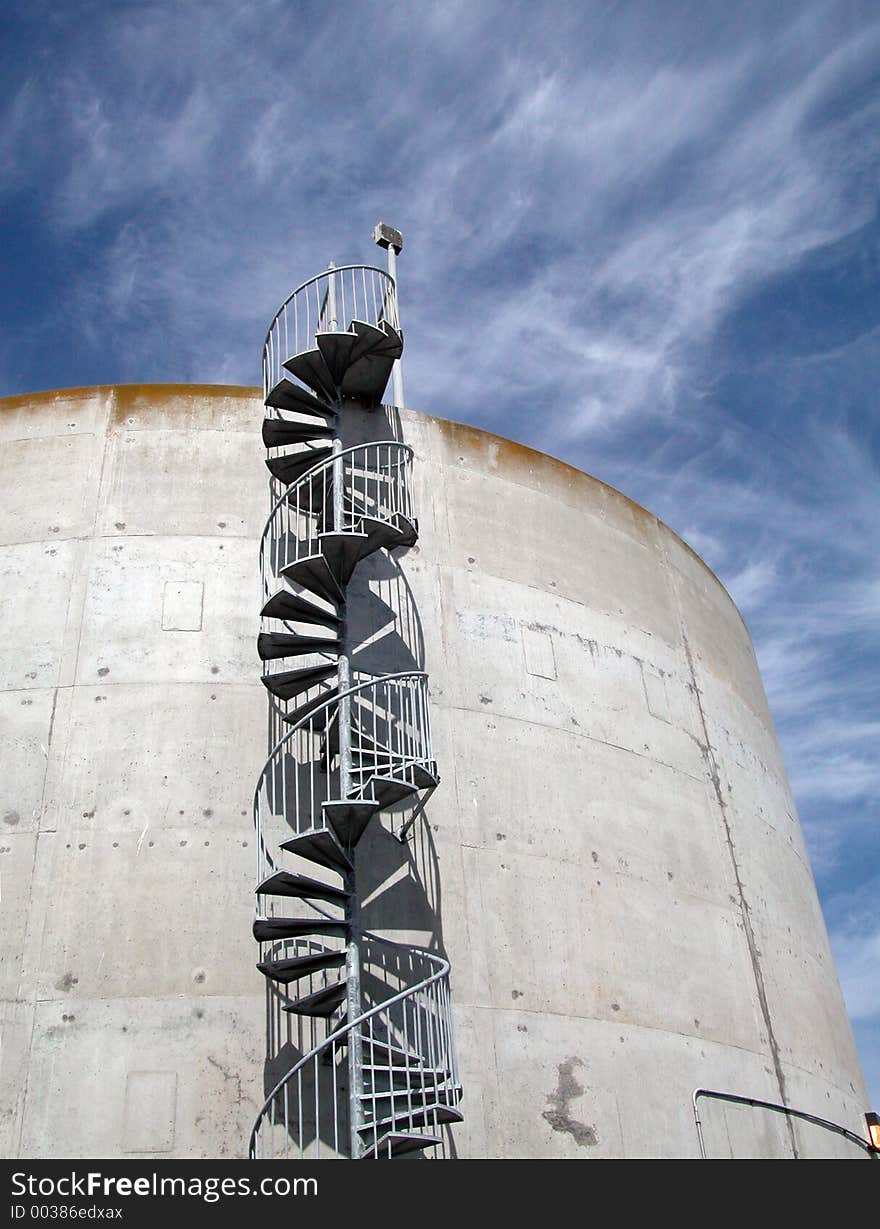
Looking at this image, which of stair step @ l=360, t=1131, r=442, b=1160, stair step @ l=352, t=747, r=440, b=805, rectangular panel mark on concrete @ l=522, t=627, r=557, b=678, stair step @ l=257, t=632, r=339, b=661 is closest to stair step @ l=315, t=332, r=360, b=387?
stair step @ l=257, t=632, r=339, b=661

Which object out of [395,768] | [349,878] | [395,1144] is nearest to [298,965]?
[349,878]

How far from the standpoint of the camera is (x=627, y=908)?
10.9 m

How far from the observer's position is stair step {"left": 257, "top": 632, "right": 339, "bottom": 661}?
10227mm

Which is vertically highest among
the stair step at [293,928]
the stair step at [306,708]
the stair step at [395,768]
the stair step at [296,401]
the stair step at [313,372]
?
the stair step at [313,372]

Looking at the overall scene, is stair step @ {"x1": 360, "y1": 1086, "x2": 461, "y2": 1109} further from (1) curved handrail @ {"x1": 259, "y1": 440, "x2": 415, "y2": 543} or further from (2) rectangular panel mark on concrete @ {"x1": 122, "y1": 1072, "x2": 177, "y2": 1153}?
(1) curved handrail @ {"x1": 259, "y1": 440, "x2": 415, "y2": 543}

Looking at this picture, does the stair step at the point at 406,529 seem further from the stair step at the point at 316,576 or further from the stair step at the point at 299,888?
the stair step at the point at 299,888

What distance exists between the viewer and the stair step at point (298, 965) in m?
8.98

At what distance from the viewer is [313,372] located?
12.0 m

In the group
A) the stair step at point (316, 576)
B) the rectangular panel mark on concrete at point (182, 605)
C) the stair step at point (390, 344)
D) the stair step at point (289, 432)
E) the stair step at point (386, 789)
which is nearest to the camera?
the stair step at point (386, 789)

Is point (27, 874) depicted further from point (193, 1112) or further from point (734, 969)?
point (734, 969)

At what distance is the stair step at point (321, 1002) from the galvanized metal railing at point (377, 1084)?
177 millimetres

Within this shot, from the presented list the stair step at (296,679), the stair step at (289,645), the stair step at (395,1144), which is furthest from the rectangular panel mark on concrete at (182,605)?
the stair step at (395,1144)
